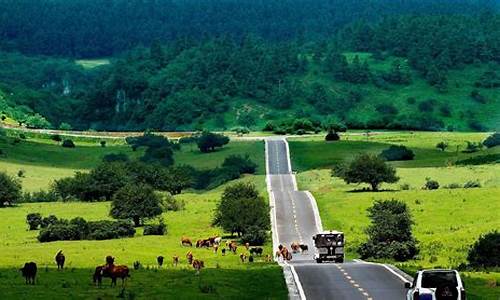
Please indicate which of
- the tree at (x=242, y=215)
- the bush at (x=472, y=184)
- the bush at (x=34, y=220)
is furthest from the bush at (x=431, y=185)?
the bush at (x=34, y=220)

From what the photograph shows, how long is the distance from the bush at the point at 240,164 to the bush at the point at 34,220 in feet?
188

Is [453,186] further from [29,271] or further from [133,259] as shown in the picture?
[29,271]

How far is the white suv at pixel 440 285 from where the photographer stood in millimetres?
37656

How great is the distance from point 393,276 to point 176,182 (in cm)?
9085

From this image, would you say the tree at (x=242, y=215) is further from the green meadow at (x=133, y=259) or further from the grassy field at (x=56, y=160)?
the grassy field at (x=56, y=160)

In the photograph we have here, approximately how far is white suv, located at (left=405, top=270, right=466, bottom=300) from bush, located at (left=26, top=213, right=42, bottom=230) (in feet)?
243

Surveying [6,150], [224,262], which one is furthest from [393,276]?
[6,150]

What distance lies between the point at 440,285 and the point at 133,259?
45251 mm

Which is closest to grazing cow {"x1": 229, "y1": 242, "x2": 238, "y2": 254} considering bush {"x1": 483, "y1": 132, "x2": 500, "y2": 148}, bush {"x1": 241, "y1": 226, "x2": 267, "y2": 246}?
bush {"x1": 241, "y1": 226, "x2": 267, "y2": 246}

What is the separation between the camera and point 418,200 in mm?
113312

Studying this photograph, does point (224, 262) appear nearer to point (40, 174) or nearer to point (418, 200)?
point (418, 200)

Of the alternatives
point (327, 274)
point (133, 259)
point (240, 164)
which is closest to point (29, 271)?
point (327, 274)

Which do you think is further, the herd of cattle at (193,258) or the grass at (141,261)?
the herd of cattle at (193,258)

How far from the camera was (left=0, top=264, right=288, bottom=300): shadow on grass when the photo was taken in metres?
50.4
